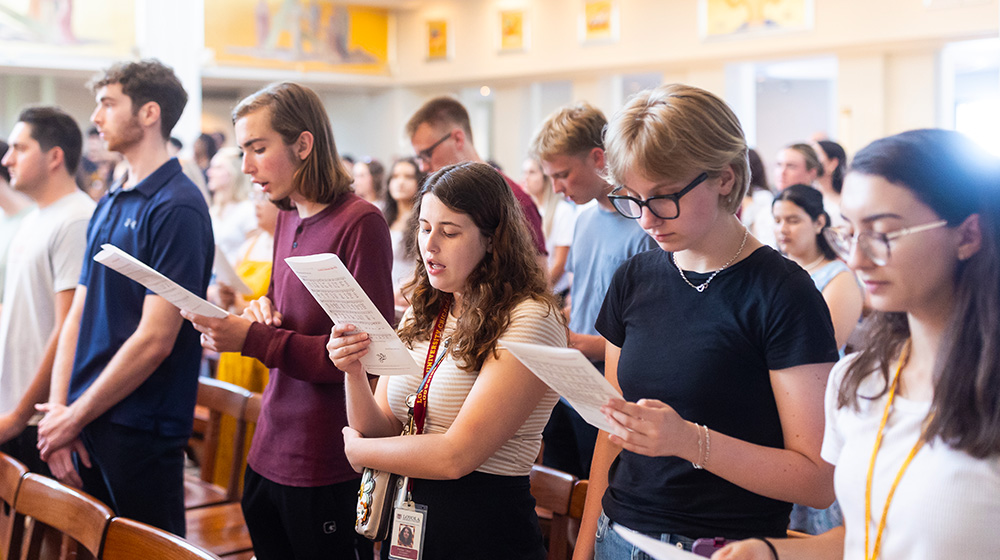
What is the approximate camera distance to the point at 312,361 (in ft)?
7.18

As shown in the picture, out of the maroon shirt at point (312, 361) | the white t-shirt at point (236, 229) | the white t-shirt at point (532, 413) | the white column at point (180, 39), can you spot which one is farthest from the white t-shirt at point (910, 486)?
the white column at point (180, 39)

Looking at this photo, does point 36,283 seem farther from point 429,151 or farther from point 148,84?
point 429,151

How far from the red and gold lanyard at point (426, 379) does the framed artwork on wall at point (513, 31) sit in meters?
11.6

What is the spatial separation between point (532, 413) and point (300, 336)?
0.67 metres

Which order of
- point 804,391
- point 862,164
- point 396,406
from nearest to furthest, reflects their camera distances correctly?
point 862,164 < point 804,391 < point 396,406

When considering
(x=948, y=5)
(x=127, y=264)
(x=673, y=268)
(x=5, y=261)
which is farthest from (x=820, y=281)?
(x=948, y=5)

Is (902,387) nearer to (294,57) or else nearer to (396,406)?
(396,406)

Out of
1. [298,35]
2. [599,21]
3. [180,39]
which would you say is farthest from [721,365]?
[298,35]

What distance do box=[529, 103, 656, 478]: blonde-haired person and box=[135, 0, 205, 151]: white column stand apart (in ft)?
36.2

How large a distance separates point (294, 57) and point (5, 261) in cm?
1129

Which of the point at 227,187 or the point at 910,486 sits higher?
the point at 227,187

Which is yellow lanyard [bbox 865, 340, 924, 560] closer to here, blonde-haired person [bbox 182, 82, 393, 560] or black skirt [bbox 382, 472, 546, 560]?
black skirt [bbox 382, 472, 546, 560]

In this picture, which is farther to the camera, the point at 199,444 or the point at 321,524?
the point at 199,444

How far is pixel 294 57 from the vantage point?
14.0 m
